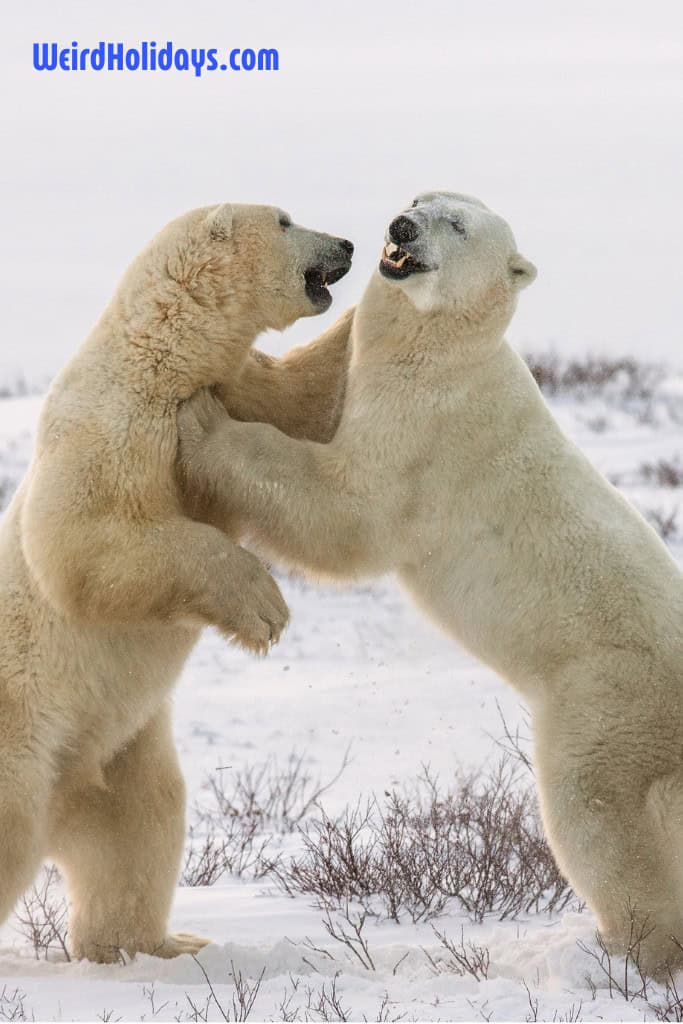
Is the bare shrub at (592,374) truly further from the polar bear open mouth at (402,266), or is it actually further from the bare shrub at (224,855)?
the polar bear open mouth at (402,266)

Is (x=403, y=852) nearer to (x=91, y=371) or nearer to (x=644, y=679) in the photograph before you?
(x=644, y=679)

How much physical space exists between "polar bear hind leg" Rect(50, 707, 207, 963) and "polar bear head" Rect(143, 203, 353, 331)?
3.92 ft

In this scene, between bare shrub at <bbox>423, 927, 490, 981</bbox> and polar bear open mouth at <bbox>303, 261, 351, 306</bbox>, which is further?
polar bear open mouth at <bbox>303, 261, 351, 306</bbox>

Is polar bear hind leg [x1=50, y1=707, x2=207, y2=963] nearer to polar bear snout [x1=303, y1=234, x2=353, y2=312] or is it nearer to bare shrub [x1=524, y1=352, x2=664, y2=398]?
polar bear snout [x1=303, y1=234, x2=353, y2=312]

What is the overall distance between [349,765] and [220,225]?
3.46 metres

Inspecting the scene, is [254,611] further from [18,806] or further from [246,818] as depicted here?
[246,818]

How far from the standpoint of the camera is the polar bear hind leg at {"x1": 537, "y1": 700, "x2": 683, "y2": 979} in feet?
11.9

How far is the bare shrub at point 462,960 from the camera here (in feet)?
12.2

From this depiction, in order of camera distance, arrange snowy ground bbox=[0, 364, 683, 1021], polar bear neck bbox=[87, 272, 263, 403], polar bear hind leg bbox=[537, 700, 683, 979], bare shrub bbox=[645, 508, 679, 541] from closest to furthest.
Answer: snowy ground bbox=[0, 364, 683, 1021], polar bear hind leg bbox=[537, 700, 683, 979], polar bear neck bbox=[87, 272, 263, 403], bare shrub bbox=[645, 508, 679, 541]

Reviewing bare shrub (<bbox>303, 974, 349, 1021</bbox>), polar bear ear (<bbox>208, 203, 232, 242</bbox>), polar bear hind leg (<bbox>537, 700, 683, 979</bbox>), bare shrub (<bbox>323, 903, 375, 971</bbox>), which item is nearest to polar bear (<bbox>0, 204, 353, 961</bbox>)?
polar bear ear (<bbox>208, 203, 232, 242</bbox>)

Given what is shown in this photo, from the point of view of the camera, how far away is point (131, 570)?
3.49m

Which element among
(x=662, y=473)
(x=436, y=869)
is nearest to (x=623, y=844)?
(x=436, y=869)

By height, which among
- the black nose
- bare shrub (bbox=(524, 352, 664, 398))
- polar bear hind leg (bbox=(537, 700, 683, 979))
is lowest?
polar bear hind leg (bbox=(537, 700, 683, 979))

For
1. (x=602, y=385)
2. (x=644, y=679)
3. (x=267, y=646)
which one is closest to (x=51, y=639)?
(x=267, y=646)
